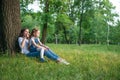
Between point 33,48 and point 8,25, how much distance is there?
129 cm

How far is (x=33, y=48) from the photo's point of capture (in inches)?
394

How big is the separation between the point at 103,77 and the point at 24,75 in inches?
83.6

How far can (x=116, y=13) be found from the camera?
58.5 m

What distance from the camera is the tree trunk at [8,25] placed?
9.95 metres

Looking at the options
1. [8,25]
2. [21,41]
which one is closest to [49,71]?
[21,41]

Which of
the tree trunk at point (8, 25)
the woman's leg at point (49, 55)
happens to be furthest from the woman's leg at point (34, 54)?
the tree trunk at point (8, 25)

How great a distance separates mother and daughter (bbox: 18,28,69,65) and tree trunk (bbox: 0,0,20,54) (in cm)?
30

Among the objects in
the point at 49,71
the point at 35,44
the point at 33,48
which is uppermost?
the point at 35,44

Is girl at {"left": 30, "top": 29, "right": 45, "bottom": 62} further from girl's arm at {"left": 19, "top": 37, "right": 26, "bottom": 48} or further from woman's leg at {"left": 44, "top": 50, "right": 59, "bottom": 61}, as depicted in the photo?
girl's arm at {"left": 19, "top": 37, "right": 26, "bottom": 48}

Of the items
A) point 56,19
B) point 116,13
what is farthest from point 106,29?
point 56,19

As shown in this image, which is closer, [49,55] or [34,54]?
[49,55]

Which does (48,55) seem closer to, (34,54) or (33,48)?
(34,54)

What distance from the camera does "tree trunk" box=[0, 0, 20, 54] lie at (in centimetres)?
995

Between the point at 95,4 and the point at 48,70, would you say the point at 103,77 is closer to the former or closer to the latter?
the point at 48,70
